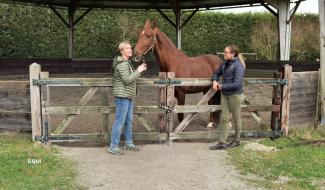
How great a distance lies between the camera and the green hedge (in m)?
19.5

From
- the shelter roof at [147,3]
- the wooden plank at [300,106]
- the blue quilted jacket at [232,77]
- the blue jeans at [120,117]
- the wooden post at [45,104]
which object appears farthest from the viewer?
the shelter roof at [147,3]

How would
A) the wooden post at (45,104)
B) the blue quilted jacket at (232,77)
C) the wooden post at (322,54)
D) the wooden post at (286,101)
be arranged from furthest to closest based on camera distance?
the wooden post at (322,54), the wooden post at (286,101), the wooden post at (45,104), the blue quilted jacket at (232,77)

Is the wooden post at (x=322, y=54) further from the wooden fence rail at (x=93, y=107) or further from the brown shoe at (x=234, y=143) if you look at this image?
the brown shoe at (x=234, y=143)

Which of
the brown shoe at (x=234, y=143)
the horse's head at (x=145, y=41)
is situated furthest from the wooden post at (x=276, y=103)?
the horse's head at (x=145, y=41)

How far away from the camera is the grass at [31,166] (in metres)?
4.41

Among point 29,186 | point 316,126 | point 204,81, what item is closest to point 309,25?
point 316,126

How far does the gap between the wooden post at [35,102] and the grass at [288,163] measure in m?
2.85

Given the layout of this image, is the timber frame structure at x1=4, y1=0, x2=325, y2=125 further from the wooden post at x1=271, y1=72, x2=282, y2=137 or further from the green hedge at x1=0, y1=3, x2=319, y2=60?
the wooden post at x1=271, y1=72, x2=282, y2=137

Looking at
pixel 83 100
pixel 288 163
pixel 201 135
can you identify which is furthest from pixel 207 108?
pixel 83 100

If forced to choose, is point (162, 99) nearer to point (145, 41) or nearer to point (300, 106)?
point (145, 41)

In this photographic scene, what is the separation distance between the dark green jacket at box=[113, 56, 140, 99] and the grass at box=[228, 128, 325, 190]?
5.67 ft

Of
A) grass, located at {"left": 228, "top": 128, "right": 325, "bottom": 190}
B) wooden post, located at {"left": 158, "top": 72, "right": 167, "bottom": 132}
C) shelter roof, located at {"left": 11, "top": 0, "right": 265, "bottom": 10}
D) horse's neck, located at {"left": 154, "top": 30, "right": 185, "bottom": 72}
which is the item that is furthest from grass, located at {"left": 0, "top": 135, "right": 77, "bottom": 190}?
shelter roof, located at {"left": 11, "top": 0, "right": 265, "bottom": 10}

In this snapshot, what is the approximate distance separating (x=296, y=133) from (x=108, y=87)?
3285 millimetres

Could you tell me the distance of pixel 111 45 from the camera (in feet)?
72.0
